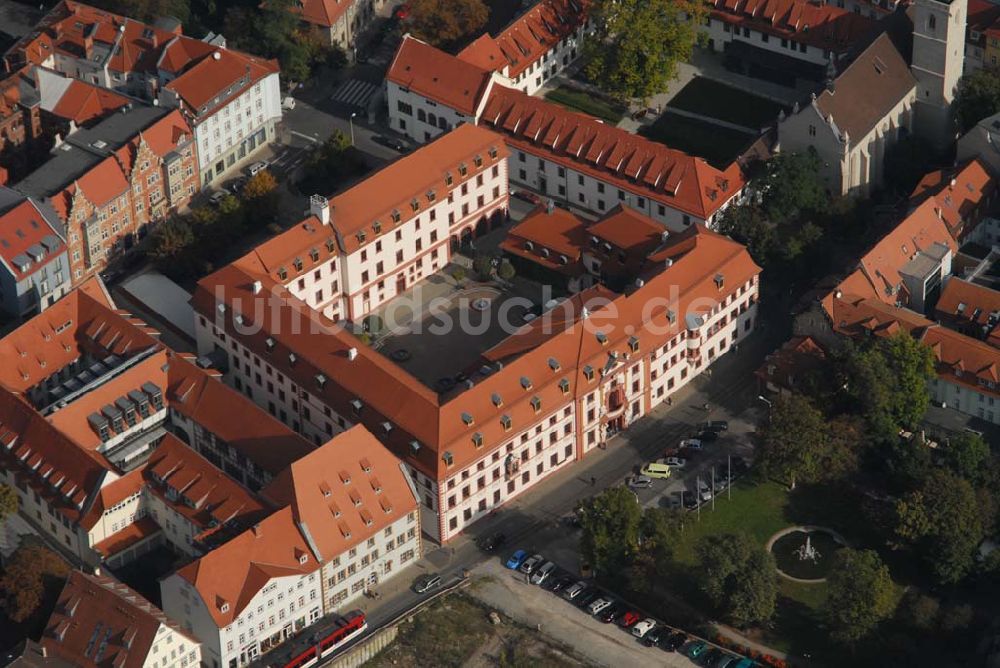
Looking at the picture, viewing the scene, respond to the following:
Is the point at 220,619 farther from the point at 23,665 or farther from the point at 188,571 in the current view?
the point at 23,665

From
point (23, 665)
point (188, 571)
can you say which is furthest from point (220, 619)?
point (23, 665)

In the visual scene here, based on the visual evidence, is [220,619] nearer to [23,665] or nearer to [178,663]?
[178,663]
